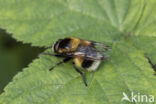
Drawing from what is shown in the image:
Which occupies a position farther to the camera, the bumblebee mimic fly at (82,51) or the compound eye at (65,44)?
the compound eye at (65,44)

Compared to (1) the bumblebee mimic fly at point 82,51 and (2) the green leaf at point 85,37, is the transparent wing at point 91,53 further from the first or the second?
(2) the green leaf at point 85,37

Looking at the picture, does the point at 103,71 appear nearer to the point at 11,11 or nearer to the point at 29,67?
the point at 29,67

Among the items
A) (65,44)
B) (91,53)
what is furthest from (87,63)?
(65,44)

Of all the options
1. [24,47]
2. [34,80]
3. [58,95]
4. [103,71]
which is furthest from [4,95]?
[24,47]

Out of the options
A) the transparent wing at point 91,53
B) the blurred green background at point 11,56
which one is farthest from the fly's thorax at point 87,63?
the blurred green background at point 11,56

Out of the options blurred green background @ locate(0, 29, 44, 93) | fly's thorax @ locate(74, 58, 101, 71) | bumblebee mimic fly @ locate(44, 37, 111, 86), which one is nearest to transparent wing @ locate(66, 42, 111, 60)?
bumblebee mimic fly @ locate(44, 37, 111, 86)

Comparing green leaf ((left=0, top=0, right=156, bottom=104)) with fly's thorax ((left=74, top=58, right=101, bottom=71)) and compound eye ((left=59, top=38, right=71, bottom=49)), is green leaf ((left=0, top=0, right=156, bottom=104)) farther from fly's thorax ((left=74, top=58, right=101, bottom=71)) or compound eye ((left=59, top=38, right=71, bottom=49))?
compound eye ((left=59, top=38, right=71, bottom=49))
